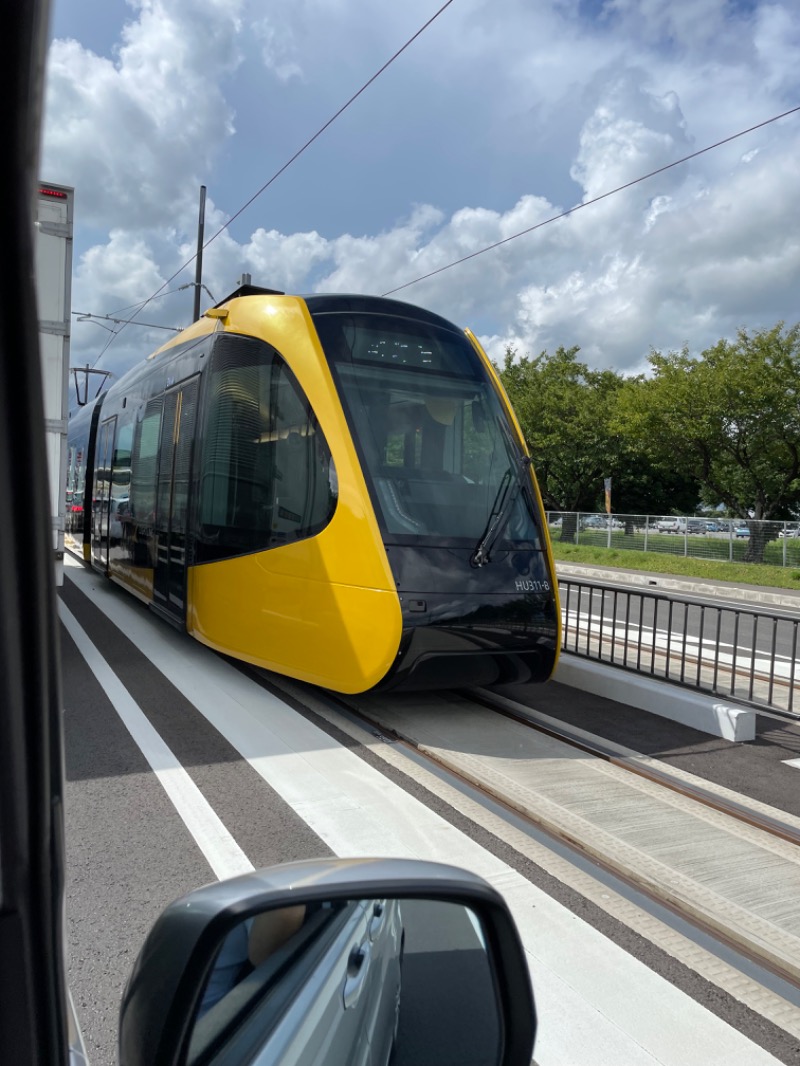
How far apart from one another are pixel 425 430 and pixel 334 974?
5472 millimetres

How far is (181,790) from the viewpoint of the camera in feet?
15.5

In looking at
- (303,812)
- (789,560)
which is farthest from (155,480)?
(789,560)

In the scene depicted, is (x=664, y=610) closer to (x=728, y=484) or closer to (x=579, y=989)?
(x=579, y=989)

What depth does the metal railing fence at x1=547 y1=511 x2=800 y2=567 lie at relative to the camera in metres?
24.0

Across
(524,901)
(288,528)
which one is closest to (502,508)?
(288,528)

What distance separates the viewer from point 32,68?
25.0 inches

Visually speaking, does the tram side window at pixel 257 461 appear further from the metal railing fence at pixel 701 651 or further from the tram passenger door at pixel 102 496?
the tram passenger door at pixel 102 496

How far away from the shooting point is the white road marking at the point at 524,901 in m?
2.65

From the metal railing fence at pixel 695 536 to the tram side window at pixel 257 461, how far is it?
65.2 feet

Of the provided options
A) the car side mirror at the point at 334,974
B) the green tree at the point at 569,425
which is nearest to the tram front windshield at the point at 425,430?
the car side mirror at the point at 334,974

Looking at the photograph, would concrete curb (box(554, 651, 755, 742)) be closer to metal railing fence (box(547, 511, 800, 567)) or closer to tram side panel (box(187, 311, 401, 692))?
tram side panel (box(187, 311, 401, 692))

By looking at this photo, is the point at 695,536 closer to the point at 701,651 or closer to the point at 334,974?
the point at 701,651

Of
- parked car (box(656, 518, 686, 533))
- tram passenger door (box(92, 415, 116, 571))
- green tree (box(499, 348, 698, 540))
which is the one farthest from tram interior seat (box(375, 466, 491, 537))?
green tree (box(499, 348, 698, 540))

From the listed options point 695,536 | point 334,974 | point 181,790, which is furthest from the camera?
point 695,536
